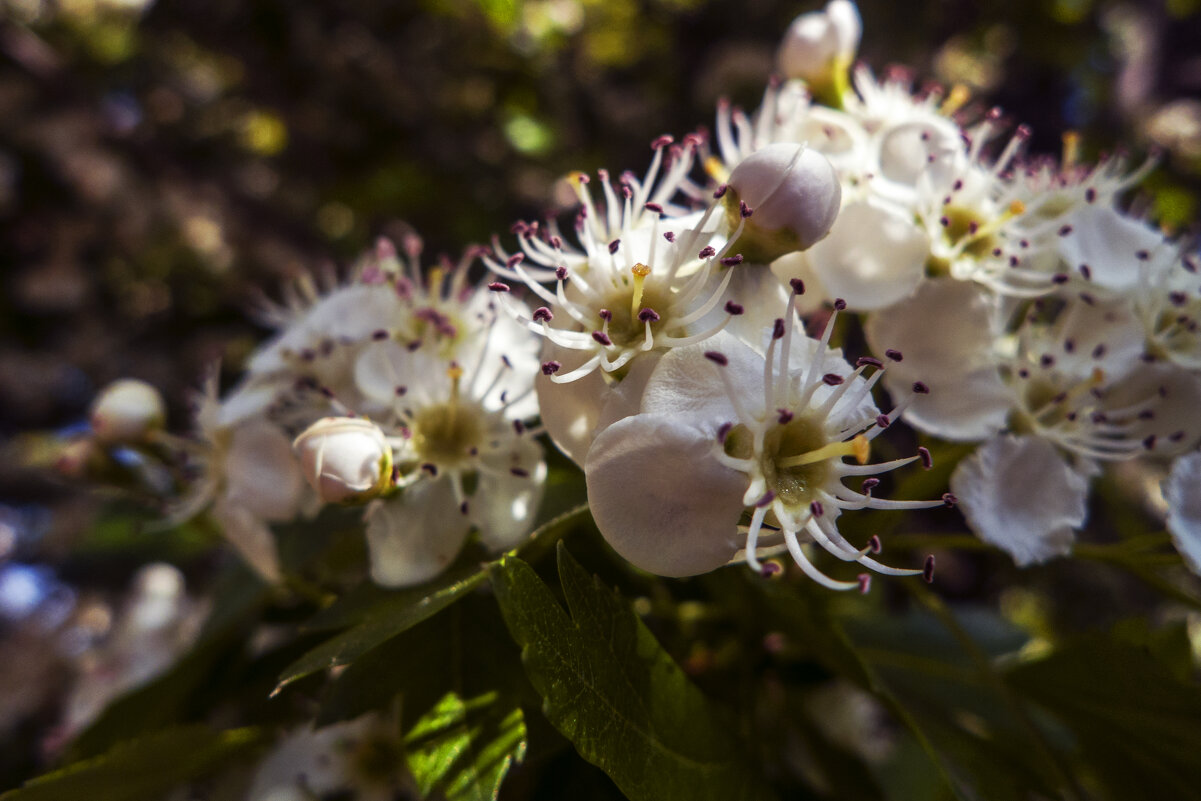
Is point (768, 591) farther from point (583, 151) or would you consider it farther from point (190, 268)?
point (190, 268)

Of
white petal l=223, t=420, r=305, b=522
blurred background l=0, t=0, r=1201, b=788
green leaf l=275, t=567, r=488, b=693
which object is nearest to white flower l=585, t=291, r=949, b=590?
green leaf l=275, t=567, r=488, b=693

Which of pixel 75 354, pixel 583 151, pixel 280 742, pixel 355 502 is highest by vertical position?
pixel 355 502

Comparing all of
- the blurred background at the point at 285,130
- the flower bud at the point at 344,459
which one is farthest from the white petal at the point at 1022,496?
the blurred background at the point at 285,130

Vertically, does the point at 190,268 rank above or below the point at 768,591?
below

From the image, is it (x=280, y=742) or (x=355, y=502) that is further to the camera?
(x=280, y=742)

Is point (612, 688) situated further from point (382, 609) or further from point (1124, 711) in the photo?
point (1124, 711)

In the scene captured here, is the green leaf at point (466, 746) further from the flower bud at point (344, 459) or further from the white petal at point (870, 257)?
the white petal at point (870, 257)

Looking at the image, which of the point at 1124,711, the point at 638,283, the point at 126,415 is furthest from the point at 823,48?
the point at 126,415

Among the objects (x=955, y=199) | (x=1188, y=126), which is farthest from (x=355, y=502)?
(x=1188, y=126)
